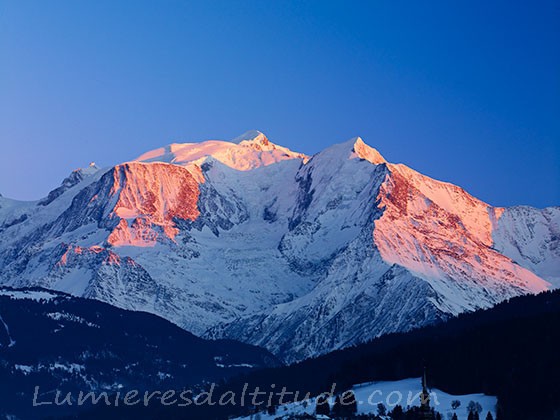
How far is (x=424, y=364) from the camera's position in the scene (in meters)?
123

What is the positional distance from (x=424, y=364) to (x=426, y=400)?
26.9ft

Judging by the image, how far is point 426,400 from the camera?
378 feet

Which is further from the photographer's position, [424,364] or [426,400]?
[424,364]
